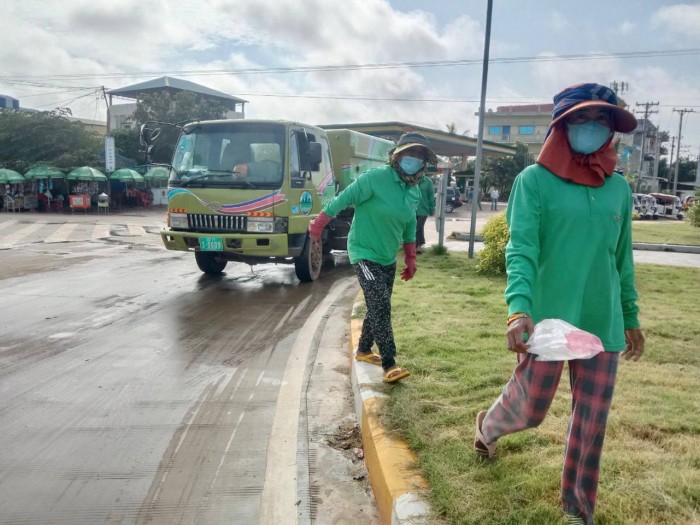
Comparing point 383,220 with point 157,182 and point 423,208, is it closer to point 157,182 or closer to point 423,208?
point 423,208

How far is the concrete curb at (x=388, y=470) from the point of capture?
8.14 feet

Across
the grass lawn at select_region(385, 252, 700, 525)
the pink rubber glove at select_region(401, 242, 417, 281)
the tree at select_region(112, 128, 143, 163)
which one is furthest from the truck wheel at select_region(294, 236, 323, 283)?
the tree at select_region(112, 128, 143, 163)

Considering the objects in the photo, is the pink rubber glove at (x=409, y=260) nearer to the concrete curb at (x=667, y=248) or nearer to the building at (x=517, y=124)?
the concrete curb at (x=667, y=248)

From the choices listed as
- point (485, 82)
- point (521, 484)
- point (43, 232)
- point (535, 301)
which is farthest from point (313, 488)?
point (43, 232)

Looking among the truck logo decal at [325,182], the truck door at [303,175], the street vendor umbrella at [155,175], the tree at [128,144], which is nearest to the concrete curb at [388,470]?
the truck door at [303,175]

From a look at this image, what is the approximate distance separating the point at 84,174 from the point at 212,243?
20899mm

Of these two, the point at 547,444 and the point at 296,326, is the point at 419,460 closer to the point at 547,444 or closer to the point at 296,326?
the point at 547,444

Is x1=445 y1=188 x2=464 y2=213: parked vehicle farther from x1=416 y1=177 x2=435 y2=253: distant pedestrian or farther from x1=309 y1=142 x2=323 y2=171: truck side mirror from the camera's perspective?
x1=309 y1=142 x2=323 y2=171: truck side mirror

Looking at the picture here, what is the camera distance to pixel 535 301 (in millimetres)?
2311

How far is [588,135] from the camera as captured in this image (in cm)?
228

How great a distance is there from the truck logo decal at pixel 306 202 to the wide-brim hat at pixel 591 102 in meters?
6.44

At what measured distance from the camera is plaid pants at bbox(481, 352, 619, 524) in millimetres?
2277

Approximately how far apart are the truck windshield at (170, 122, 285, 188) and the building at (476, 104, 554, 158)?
196 ft

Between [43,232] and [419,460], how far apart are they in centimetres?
1659
